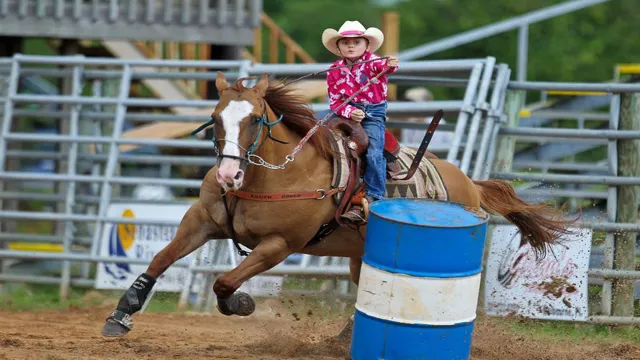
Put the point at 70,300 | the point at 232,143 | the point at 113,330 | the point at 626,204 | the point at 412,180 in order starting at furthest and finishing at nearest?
1. the point at 70,300
2. the point at 626,204
3. the point at 412,180
4. the point at 113,330
5. the point at 232,143

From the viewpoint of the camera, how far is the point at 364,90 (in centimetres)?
740

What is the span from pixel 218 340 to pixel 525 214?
2.48 meters

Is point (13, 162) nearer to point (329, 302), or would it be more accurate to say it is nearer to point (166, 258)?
point (329, 302)

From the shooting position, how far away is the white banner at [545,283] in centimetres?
893

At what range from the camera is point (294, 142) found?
7.10m

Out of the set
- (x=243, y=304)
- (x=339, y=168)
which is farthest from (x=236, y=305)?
Answer: (x=339, y=168)

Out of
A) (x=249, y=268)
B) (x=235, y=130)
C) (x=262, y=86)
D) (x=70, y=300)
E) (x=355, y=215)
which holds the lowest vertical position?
(x=70, y=300)

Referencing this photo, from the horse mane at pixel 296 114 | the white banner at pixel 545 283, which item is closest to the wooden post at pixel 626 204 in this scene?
the white banner at pixel 545 283

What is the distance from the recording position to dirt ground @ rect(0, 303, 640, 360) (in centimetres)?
706

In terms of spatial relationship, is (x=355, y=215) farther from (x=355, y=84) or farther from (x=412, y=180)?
(x=355, y=84)

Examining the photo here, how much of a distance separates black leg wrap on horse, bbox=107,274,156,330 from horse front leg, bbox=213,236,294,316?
44 cm

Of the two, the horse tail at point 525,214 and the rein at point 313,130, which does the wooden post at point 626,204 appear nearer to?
the horse tail at point 525,214

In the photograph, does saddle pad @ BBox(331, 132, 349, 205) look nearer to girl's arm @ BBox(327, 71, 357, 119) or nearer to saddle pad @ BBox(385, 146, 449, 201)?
girl's arm @ BBox(327, 71, 357, 119)

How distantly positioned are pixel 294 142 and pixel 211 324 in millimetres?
2593
